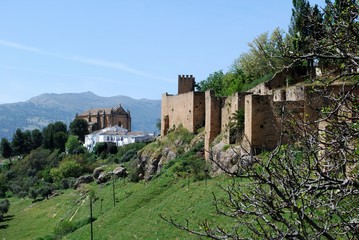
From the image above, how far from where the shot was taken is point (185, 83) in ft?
198

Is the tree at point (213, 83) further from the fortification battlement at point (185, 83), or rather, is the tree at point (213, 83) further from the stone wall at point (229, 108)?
the stone wall at point (229, 108)

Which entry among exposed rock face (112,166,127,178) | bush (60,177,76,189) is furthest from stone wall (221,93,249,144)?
bush (60,177,76,189)

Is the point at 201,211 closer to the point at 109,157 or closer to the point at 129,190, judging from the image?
the point at 129,190

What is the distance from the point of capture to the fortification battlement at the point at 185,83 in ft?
197

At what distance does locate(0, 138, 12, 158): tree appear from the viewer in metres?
103

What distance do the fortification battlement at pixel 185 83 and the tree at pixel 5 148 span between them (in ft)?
180

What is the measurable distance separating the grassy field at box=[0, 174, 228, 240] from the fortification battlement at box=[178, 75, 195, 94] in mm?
14538

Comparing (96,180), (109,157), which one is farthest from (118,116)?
(96,180)

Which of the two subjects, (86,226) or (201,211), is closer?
(201,211)

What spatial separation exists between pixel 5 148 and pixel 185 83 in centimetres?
5595

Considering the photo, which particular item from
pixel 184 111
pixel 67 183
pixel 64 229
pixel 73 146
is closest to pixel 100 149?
pixel 73 146

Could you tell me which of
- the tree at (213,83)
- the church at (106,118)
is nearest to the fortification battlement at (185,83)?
the tree at (213,83)

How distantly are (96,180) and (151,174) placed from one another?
16.7m

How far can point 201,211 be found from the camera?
23.4 metres
